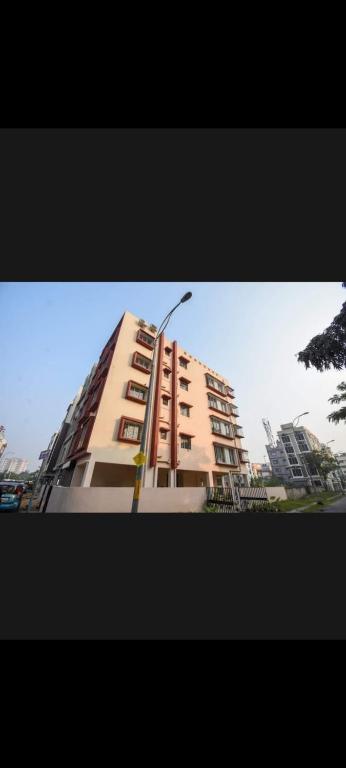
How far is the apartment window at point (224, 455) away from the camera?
18.1 m

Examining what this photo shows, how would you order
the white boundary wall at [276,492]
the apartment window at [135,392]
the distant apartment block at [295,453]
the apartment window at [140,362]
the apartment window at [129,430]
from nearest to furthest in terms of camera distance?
1. the apartment window at [129,430]
2. the apartment window at [135,392]
3. the white boundary wall at [276,492]
4. the apartment window at [140,362]
5. the distant apartment block at [295,453]

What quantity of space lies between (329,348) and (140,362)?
1028cm

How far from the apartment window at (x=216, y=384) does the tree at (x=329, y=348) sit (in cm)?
1010

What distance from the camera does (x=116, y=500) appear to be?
382 inches

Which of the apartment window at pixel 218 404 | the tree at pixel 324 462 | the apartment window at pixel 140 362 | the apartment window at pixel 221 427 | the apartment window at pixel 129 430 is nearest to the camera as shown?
the apartment window at pixel 129 430

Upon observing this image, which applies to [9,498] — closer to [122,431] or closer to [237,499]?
[122,431]

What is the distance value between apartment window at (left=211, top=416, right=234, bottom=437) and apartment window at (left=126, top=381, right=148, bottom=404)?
22.1ft

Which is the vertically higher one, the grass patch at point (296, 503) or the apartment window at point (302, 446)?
the apartment window at point (302, 446)

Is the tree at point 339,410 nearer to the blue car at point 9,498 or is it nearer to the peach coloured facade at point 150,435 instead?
the peach coloured facade at point 150,435

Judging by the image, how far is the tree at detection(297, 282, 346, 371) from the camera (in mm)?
10766

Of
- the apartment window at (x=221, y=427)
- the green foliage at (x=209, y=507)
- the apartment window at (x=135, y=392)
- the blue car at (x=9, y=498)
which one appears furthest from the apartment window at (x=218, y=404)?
the blue car at (x=9, y=498)
